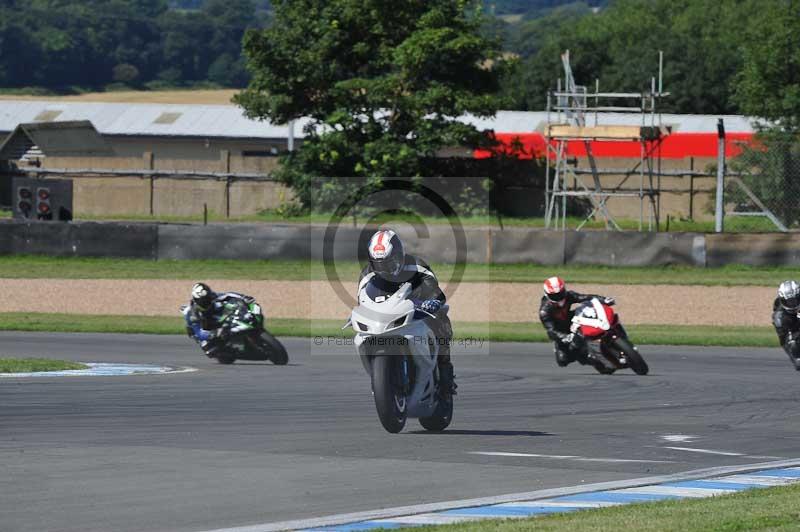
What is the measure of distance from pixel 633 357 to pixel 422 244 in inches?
530

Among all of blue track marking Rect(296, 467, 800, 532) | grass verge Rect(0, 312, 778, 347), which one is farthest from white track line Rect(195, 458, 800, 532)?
grass verge Rect(0, 312, 778, 347)

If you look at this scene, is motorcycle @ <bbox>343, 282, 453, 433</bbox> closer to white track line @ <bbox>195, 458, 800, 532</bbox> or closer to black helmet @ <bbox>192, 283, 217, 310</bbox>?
white track line @ <bbox>195, 458, 800, 532</bbox>

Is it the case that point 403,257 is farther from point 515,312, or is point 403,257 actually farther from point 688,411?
point 515,312

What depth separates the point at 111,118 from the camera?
84.7m

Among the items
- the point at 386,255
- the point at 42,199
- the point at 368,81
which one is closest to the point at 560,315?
the point at 386,255

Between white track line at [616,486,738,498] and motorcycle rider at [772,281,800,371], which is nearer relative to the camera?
white track line at [616,486,738,498]

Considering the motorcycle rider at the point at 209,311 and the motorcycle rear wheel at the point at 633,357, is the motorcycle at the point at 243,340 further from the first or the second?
the motorcycle rear wheel at the point at 633,357

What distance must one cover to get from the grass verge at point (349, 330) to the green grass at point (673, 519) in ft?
48.1

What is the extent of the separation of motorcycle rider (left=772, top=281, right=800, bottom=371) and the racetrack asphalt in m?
0.41

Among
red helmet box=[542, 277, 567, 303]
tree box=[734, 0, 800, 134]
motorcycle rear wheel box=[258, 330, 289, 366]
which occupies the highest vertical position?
tree box=[734, 0, 800, 134]

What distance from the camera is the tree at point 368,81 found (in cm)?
4691

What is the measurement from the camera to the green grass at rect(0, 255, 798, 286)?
30.0 metres

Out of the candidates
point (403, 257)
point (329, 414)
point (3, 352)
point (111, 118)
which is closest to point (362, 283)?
point (403, 257)

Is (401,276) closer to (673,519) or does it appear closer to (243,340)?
(673,519)
